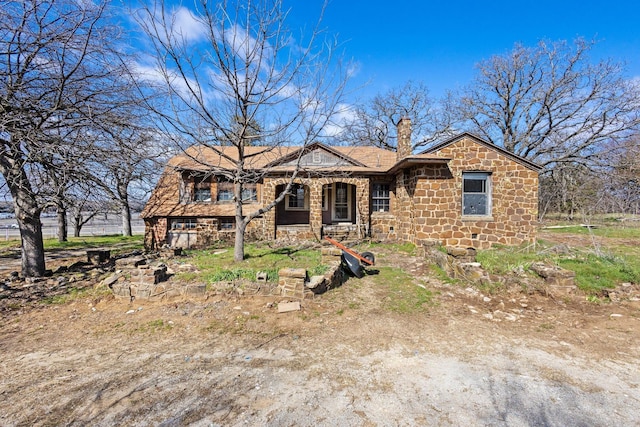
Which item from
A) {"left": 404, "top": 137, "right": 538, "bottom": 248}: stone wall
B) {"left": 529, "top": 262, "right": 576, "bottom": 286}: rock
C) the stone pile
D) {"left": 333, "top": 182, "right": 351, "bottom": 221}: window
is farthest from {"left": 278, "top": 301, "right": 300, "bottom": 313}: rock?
{"left": 333, "top": 182, "right": 351, "bottom": 221}: window

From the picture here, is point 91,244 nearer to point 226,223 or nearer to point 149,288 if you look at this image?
point 226,223

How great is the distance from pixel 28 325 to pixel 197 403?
4.19 metres

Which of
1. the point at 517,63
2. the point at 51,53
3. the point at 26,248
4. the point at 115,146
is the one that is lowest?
the point at 26,248

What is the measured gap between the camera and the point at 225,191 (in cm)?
1447

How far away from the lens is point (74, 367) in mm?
3689

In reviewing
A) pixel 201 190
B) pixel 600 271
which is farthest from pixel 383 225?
pixel 201 190

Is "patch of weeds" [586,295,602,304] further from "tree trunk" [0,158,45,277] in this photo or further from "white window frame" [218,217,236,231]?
"white window frame" [218,217,236,231]

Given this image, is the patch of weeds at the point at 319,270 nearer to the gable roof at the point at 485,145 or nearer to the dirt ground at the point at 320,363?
the dirt ground at the point at 320,363

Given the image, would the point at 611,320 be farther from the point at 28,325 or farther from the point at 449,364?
the point at 28,325

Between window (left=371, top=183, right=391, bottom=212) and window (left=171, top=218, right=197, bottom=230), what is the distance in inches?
335

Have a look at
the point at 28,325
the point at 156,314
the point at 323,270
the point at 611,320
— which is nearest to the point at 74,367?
the point at 156,314

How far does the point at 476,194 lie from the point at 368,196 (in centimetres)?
464

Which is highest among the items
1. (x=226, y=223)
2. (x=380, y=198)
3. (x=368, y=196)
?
(x=368, y=196)

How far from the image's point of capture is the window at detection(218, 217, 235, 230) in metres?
13.8
